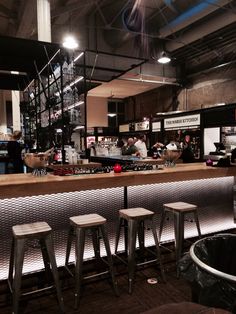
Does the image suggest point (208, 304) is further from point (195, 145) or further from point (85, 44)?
point (85, 44)

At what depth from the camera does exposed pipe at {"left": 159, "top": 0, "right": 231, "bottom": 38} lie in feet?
20.9

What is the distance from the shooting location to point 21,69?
18.9 ft

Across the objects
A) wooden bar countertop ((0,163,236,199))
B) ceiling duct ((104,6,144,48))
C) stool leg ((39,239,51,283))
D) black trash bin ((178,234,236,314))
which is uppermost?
ceiling duct ((104,6,144,48))

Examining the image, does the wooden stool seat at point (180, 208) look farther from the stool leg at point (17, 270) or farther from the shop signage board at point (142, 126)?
the shop signage board at point (142, 126)

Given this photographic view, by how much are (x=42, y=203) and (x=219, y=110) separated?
5887mm

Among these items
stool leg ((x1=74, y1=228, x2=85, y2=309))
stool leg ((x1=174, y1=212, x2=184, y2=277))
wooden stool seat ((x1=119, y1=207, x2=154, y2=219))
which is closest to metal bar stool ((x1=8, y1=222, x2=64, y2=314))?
stool leg ((x1=74, y1=228, x2=85, y2=309))

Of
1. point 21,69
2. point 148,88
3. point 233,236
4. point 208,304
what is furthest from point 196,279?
point 148,88

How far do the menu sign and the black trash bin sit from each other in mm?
6491

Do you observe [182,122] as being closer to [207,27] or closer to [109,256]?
[207,27]

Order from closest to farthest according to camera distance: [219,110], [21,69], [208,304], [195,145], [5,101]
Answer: [208,304] → [21,69] → [219,110] → [195,145] → [5,101]

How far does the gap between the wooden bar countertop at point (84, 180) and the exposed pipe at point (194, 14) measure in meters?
4.69

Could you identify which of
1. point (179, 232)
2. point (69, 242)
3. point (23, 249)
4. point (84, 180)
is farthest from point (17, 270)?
point (179, 232)

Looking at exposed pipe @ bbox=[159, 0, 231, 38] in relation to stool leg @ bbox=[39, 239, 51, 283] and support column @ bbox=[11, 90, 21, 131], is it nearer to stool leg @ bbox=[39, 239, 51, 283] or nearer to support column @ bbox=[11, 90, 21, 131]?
support column @ bbox=[11, 90, 21, 131]

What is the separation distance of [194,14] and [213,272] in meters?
7.22
